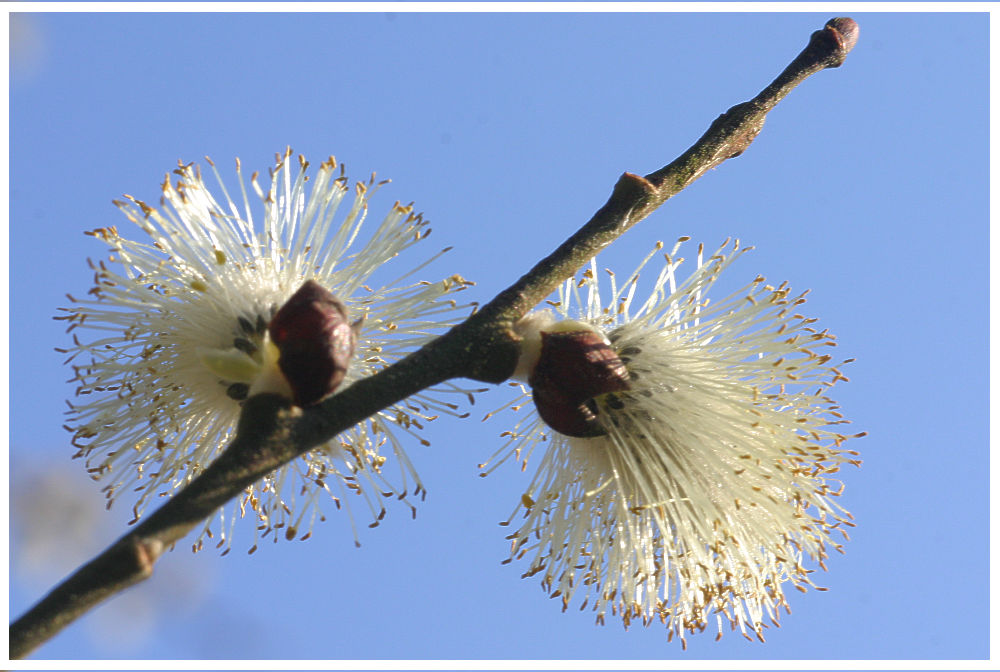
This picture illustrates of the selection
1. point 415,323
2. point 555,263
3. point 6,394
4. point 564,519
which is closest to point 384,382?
point 555,263

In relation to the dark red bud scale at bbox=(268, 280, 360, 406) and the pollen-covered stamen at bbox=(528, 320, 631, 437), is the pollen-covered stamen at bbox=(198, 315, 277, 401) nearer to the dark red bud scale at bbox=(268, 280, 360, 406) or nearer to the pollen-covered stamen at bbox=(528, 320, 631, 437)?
the dark red bud scale at bbox=(268, 280, 360, 406)

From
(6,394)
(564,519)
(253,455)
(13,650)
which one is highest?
(6,394)

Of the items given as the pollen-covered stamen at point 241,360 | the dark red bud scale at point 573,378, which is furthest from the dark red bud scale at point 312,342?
the dark red bud scale at point 573,378

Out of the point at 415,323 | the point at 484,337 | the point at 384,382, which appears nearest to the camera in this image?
the point at 384,382

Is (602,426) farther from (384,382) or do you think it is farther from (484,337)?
(384,382)

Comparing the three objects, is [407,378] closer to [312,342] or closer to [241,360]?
[312,342]

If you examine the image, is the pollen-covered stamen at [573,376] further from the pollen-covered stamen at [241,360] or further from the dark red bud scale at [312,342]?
the pollen-covered stamen at [241,360]
